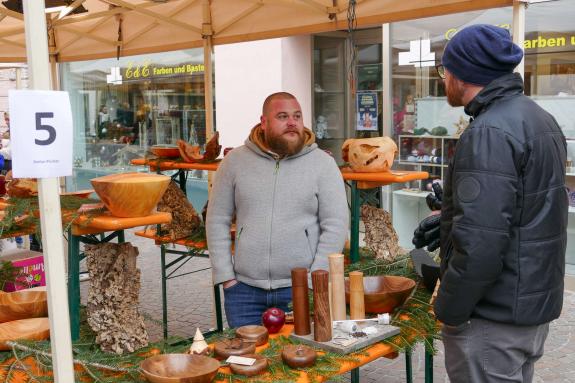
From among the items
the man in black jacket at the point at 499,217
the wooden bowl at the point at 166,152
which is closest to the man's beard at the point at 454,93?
→ the man in black jacket at the point at 499,217

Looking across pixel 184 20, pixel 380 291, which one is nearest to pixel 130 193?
pixel 380 291

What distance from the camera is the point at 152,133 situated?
33.1ft

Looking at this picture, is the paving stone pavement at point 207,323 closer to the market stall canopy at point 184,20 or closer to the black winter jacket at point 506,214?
the black winter jacket at point 506,214

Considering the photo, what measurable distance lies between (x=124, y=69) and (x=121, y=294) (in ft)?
28.0

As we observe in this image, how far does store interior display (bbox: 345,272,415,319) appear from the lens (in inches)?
95.5

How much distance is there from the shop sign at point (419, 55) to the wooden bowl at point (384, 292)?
14.8 ft

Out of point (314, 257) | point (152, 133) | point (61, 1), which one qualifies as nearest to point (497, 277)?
point (314, 257)

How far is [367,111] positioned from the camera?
8.02 meters

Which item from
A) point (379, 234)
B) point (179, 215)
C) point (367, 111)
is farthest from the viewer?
point (367, 111)

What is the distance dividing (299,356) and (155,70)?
8307 millimetres

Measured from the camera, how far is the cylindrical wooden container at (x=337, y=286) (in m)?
2.30

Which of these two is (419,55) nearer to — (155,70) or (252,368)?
(155,70)

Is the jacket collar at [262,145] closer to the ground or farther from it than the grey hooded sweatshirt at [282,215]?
farther from it

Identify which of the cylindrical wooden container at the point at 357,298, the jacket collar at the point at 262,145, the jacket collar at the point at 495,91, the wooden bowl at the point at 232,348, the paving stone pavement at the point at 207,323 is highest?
the jacket collar at the point at 495,91
